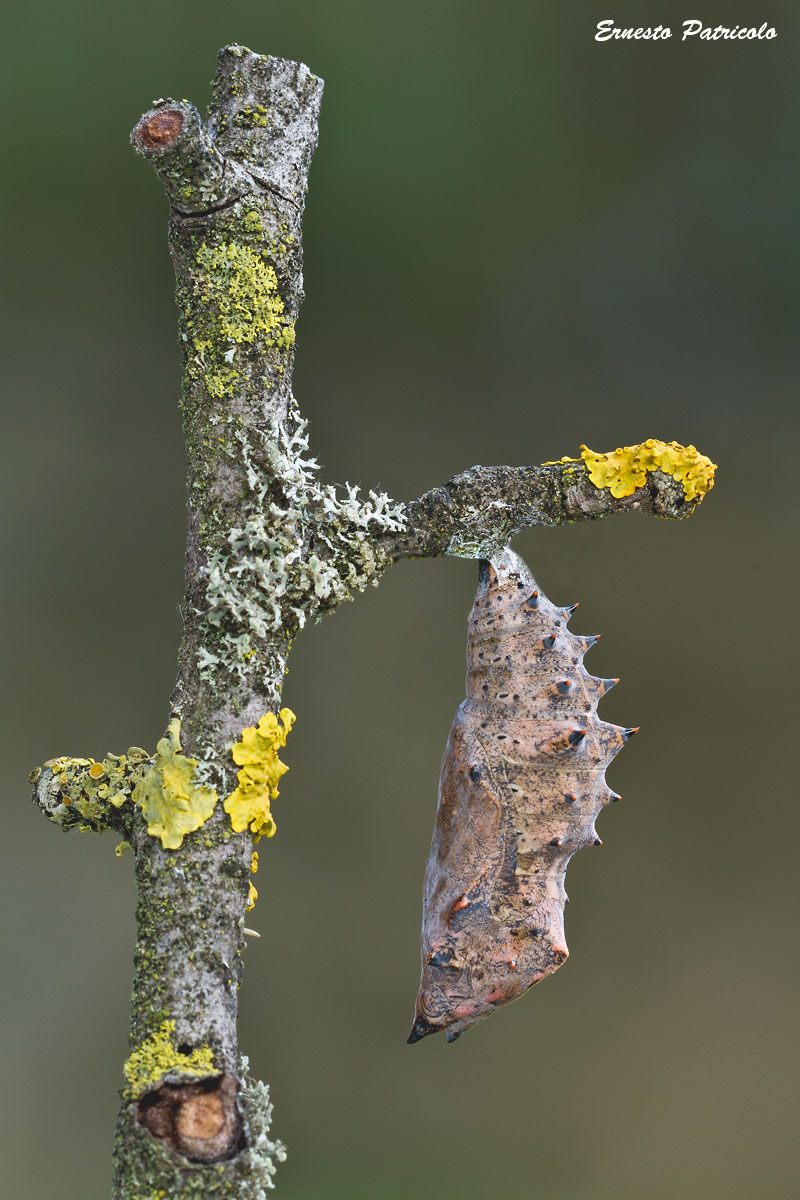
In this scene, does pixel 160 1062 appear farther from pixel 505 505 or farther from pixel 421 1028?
pixel 505 505

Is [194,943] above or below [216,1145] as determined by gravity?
above

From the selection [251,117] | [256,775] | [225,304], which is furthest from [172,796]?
[251,117]

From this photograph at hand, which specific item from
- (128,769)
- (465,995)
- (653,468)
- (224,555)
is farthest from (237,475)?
(465,995)

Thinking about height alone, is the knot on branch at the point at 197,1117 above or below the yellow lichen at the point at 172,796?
below

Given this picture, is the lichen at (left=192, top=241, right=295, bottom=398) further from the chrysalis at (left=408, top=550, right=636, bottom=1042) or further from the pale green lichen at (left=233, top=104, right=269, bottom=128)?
the chrysalis at (left=408, top=550, right=636, bottom=1042)

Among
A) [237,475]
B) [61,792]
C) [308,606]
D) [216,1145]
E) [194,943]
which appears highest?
[237,475]

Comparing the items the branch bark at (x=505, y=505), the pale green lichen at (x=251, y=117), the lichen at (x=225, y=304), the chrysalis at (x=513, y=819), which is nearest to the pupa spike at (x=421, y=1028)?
the chrysalis at (x=513, y=819)

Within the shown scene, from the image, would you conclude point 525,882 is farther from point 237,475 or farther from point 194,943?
point 237,475

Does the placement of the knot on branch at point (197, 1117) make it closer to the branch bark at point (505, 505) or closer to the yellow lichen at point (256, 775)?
the yellow lichen at point (256, 775)
